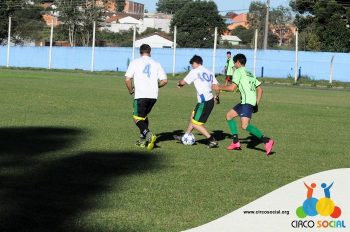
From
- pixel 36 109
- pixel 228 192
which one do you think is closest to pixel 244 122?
pixel 228 192

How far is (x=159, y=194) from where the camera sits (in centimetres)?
735

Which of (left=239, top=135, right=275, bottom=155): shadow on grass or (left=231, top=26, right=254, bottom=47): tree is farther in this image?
(left=231, top=26, right=254, bottom=47): tree

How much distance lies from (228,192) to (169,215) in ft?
4.63

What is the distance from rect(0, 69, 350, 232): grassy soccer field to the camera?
20.6ft

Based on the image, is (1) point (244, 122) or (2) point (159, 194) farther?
(1) point (244, 122)

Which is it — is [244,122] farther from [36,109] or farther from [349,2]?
[349,2]

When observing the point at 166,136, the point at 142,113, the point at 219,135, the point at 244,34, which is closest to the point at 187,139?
the point at 142,113

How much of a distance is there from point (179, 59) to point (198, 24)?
2587 cm

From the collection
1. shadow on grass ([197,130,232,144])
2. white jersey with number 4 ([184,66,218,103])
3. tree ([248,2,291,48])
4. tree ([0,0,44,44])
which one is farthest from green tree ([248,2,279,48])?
white jersey with number 4 ([184,66,218,103])

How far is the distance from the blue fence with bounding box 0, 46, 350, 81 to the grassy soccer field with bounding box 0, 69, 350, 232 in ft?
106

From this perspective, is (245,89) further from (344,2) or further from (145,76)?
(344,2)

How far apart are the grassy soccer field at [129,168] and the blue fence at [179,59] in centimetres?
3236

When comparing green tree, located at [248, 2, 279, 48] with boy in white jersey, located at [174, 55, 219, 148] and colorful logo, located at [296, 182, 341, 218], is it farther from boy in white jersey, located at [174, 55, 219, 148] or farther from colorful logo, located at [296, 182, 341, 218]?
colorful logo, located at [296, 182, 341, 218]

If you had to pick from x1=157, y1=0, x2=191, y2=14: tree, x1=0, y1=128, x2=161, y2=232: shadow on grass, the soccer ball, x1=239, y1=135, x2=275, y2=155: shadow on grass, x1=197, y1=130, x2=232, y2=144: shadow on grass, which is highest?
x1=157, y1=0, x2=191, y2=14: tree
